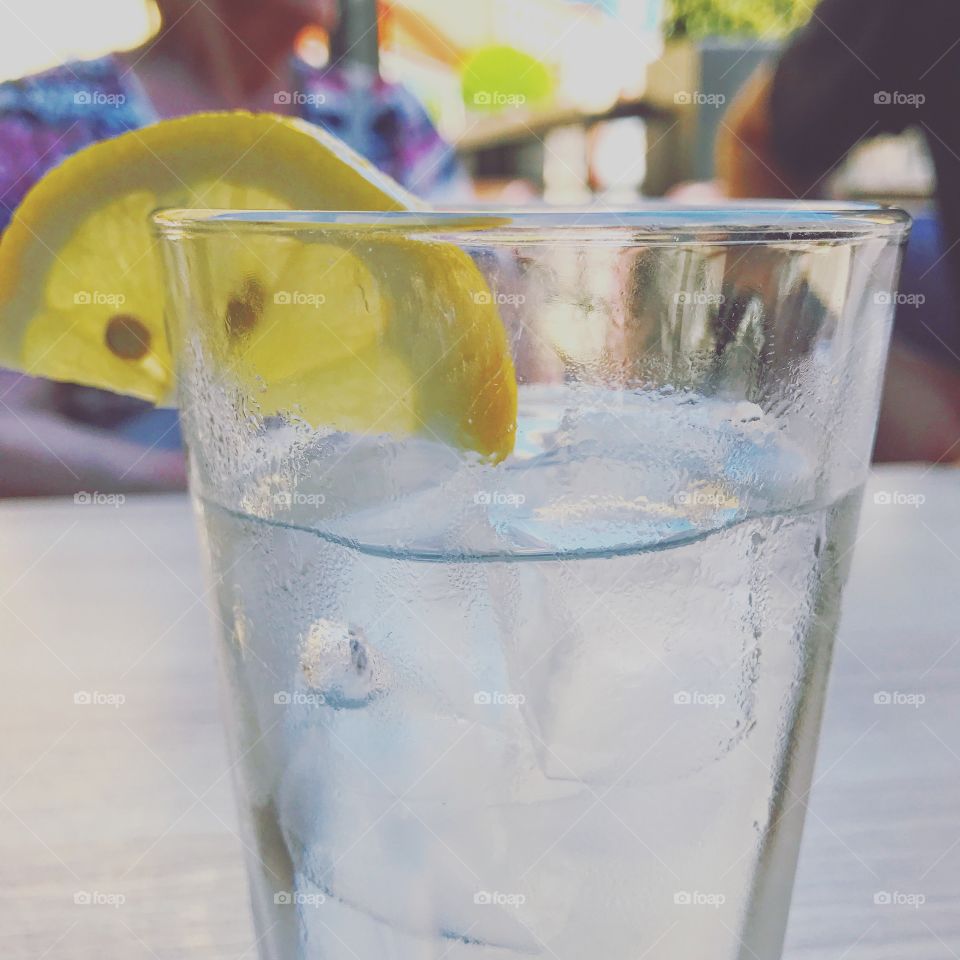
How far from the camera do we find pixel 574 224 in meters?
0.29

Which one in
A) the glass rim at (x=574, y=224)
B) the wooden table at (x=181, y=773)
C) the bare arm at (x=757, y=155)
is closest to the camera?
the glass rim at (x=574, y=224)

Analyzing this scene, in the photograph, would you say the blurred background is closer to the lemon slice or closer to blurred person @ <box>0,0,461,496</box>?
blurred person @ <box>0,0,461,496</box>

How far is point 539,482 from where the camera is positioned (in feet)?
1.18

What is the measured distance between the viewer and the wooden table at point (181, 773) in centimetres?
47

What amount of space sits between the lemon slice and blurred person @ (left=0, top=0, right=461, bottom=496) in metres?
1.25

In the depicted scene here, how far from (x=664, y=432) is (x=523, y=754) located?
0.40ft

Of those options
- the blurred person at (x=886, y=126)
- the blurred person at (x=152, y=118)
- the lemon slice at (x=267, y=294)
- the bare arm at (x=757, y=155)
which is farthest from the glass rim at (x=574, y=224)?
the bare arm at (x=757, y=155)

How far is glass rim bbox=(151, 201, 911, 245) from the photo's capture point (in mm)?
288

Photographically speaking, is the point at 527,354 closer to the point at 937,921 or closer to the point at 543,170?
the point at 937,921

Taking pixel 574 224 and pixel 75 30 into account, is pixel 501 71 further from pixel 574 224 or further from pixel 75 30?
pixel 574 224

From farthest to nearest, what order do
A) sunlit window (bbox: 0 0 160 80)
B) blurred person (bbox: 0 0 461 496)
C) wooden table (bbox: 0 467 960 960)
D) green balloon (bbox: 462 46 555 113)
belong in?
green balloon (bbox: 462 46 555 113) < sunlit window (bbox: 0 0 160 80) < blurred person (bbox: 0 0 461 496) < wooden table (bbox: 0 467 960 960)

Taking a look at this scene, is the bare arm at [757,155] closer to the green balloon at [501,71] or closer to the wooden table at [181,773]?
the wooden table at [181,773]

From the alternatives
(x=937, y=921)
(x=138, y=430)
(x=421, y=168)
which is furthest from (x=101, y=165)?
(x=421, y=168)

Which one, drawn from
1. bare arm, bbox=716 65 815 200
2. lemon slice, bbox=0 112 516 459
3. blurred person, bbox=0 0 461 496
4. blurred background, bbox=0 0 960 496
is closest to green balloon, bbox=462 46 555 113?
blurred background, bbox=0 0 960 496
